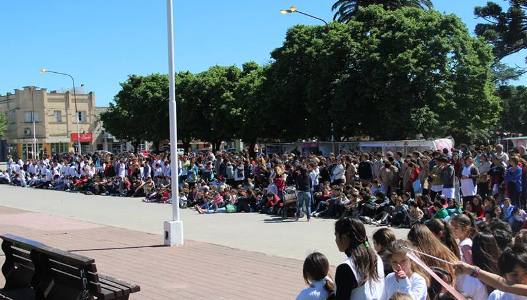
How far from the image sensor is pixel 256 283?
812cm

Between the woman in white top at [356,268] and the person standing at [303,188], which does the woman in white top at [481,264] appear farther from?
the person standing at [303,188]

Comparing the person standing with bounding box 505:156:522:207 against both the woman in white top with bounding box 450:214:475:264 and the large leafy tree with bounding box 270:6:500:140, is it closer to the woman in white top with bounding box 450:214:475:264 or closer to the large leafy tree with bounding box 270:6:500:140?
the woman in white top with bounding box 450:214:475:264

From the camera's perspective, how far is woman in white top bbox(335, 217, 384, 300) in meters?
4.05

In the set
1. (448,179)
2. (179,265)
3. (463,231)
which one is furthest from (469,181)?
(463,231)

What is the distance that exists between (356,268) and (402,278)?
461 millimetres

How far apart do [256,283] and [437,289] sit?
3.70 m

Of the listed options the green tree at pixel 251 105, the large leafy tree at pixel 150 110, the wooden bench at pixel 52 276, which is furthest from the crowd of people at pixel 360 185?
the large leafy tree at pixel 150 110

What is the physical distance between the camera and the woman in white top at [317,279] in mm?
4344

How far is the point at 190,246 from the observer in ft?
37.4

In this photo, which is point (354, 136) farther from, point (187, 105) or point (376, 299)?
point (376, 299)

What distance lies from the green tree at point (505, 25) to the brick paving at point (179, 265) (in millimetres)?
31293

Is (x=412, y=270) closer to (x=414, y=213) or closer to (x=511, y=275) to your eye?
(x=511, y=275)

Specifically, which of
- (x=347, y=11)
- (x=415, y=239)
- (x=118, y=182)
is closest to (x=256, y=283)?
(x=415, y=239)

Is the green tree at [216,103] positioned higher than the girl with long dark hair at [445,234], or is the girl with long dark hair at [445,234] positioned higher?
the green tree at [216,103]
